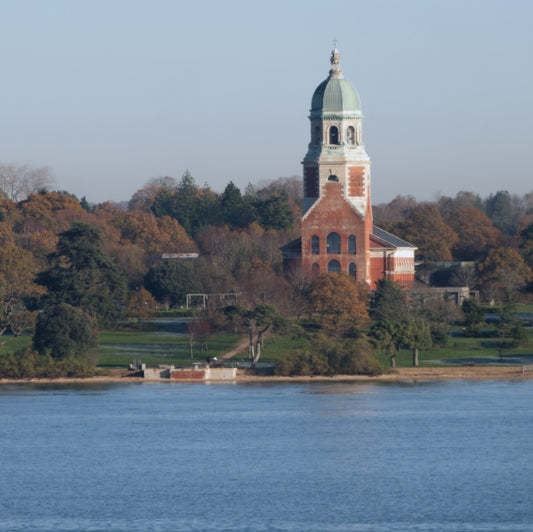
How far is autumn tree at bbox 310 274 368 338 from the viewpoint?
87.4 metres

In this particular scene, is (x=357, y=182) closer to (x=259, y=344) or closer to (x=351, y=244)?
(x=351, y=244)

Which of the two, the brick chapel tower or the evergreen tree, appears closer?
the evergreen tree

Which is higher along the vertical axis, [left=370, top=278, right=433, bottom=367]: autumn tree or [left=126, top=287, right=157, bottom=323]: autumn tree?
[left=126, top=287, right=157, bottom=323]: autumn tree

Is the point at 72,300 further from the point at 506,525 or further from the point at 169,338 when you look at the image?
the point at 506,525

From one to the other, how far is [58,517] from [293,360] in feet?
102

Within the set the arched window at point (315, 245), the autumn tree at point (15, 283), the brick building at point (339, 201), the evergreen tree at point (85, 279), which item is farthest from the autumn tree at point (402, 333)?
the autumn tree at point (15, 283)

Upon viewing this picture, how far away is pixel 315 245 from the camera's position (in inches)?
4117

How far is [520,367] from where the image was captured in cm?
7938

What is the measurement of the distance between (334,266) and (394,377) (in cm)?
2626

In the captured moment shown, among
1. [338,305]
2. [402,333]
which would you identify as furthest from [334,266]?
[402,333]

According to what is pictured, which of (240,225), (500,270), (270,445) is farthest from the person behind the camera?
(240,225)

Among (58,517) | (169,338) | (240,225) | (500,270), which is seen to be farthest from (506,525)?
(240,225)

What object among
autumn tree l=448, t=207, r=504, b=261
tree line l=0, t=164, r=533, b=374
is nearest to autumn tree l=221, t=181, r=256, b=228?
tree line l=0, t=164, r=533, b=374

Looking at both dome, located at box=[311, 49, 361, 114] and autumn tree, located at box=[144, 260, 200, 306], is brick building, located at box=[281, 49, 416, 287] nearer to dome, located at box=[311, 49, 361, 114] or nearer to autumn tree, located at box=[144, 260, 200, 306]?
dome, located at box=[311, 49, 361, 114]
